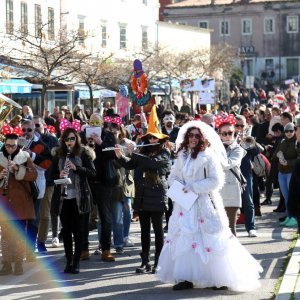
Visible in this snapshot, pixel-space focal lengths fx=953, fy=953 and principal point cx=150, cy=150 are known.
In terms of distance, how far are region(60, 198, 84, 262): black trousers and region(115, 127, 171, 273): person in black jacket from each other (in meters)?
0.77

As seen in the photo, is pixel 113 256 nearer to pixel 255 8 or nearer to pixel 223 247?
pixel 223 247

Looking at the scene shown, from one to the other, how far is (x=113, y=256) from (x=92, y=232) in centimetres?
283

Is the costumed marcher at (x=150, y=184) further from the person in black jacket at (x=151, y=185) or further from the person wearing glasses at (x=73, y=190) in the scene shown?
the person wearing glasses at (x=73, y=190)

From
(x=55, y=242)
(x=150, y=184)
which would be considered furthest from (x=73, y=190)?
(x=55, y=242)

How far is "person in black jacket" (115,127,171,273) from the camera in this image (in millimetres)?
11430

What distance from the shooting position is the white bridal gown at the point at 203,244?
1023 centimetres

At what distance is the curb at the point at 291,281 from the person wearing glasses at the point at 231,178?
0.97 m

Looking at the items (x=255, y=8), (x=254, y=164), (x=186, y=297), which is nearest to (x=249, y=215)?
(x=254, y=164)

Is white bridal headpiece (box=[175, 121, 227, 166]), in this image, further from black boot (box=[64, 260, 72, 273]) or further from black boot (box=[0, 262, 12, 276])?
black boot (box=[0, 262, 12, 276])

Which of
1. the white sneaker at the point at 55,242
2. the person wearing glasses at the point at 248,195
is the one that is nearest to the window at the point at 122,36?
the person wearing glasses at the point at 248,195

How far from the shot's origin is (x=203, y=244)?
34.0 feet

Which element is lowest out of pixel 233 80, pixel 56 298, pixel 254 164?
pixel 56 298

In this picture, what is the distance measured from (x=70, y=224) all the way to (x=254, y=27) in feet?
262

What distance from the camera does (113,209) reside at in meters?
13.1
